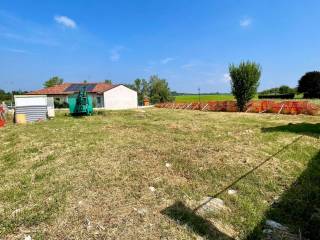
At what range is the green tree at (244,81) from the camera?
86.6 feet

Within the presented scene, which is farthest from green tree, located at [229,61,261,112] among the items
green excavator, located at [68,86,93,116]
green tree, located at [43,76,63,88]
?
green tree, located at [43,76,63,88]

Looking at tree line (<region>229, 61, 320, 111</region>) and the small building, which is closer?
tree line (<region>229, 61, 320, 111</region>)

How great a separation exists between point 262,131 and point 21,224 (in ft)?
34.5

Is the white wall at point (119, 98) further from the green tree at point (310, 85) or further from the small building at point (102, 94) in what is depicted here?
the green tree at point (310, 85)

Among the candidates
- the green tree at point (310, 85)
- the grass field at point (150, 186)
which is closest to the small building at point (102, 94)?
the grass field at point (150, 186)

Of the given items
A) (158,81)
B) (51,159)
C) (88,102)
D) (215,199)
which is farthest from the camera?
(158,81)

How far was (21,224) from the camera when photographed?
4.44 metres

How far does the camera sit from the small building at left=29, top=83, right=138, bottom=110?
139ft

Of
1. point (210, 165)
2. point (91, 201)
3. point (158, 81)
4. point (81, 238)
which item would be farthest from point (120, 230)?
point (158, 81)

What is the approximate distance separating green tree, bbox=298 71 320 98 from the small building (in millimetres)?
35966

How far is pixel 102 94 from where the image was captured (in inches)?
1657

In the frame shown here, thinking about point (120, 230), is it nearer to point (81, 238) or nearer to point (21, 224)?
point (81, 238)

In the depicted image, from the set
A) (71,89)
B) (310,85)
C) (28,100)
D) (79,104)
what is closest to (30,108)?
(28,100)

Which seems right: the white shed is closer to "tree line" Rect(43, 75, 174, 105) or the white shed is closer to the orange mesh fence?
the orange mesh fence
